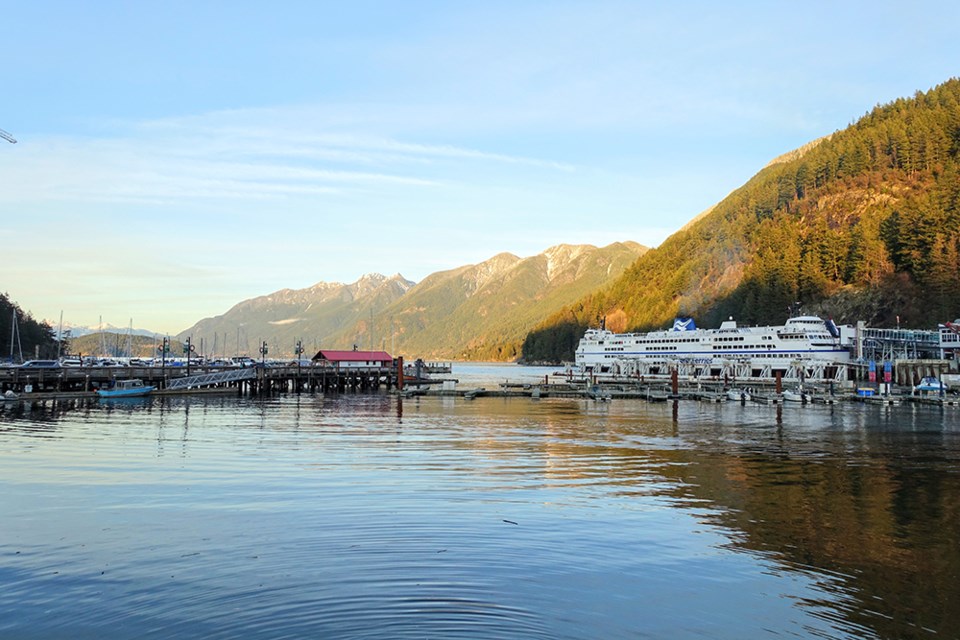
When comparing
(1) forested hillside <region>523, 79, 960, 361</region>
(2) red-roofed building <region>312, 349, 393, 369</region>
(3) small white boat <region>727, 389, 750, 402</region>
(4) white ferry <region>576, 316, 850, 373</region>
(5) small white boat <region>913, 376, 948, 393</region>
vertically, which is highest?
(1) forested hillside <region>523, 79, 960, 361</region>

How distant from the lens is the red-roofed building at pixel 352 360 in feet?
408

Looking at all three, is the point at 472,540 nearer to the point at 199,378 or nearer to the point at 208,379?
the point at 208,379

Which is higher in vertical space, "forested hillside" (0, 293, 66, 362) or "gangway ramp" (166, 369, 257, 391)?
"forested hillside" (0, 293, 66, 362)

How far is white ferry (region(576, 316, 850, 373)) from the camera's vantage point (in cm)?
12912

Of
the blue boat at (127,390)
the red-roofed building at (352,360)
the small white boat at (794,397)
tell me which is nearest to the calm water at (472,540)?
the blue boat at (127,390)

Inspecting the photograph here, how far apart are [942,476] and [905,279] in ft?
437

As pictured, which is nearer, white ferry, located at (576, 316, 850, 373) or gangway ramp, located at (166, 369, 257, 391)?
gangway ramp, located at (166, 369, 257, 391)

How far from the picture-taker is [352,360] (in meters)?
125

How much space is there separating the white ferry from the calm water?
296 feet

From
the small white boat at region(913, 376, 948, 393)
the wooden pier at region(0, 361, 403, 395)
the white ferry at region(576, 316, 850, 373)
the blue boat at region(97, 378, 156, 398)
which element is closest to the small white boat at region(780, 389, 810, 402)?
the small white boat at region(913, 376, 948, 393)

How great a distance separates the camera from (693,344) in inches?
5906

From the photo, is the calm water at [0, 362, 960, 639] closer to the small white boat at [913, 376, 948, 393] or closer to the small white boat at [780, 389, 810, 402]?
the small white boat at [780, 389, 810, 402]

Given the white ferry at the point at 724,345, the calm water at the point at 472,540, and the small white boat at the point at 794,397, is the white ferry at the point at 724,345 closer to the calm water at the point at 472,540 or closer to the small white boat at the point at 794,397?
the small white boat at the point at 794,397

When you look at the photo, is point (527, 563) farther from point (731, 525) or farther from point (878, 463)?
point (878, 463)
